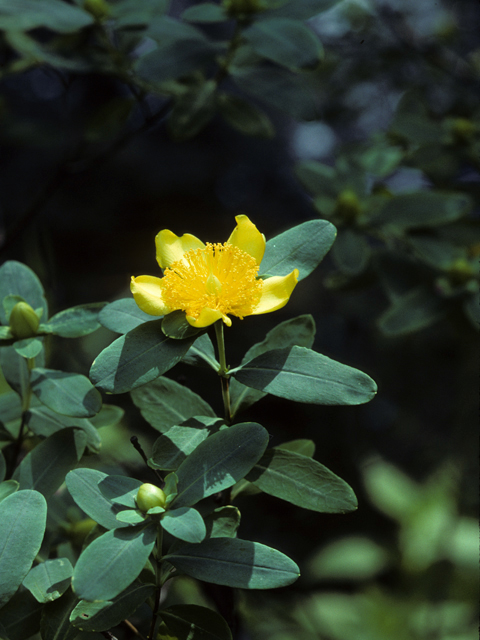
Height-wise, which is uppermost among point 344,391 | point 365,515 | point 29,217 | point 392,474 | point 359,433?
point 344,391

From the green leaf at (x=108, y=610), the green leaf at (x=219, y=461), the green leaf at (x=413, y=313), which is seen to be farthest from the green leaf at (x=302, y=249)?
the green leaf at (x=413, y=313)

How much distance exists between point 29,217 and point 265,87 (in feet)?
2.14

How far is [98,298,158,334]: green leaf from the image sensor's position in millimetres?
700

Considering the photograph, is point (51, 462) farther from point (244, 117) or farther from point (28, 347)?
point (244, 117)

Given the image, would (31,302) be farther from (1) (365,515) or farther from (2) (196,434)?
(1) (365,515)

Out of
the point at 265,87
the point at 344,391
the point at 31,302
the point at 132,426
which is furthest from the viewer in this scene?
the point at 132,426

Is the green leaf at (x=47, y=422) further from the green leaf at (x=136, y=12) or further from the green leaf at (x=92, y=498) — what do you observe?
the green leaf at (x=136, y=12)

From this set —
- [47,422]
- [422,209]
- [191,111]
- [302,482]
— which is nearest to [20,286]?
[47,422]

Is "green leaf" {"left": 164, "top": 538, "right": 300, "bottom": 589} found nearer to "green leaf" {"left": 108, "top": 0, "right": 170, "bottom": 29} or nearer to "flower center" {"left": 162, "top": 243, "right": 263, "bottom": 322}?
"flower center" {"left": 162, "top": 243, "right": 263, "bottom": 322}

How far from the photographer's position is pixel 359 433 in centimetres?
197

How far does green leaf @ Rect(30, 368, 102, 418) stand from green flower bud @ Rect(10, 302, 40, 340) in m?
0.07

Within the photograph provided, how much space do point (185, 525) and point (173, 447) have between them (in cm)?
11

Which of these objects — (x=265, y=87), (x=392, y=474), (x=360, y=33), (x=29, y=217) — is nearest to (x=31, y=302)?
(x=29, y=217)

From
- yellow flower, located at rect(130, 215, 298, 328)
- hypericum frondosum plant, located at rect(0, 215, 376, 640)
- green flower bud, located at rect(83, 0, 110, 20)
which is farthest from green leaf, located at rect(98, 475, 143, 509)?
green flower bud, located at rect(83, 0, 110, 20)
